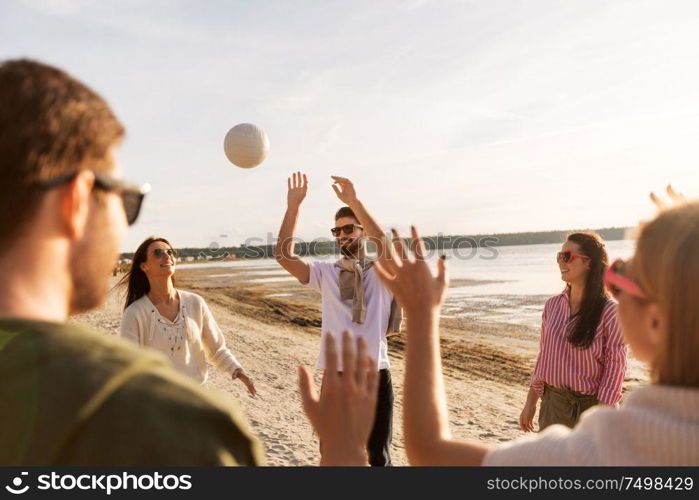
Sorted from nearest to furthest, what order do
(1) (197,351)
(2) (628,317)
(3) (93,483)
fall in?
(3) (93,483) < (2) (628,317) < (1) (197,351)

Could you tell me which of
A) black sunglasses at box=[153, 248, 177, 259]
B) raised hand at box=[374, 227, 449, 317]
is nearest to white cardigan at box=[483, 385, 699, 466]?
raised hand at box=[374, 227, 449, 317]

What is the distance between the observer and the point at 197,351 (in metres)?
4.88

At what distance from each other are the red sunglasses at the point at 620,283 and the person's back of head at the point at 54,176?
1.45 meters

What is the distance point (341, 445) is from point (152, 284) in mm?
3799

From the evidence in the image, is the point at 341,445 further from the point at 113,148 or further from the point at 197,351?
the point at 197,351

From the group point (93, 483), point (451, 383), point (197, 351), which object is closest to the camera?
point (93, 483)

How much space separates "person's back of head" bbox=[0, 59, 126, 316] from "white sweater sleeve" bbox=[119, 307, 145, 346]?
3.43 meters

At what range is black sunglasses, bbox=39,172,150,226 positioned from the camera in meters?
1.30

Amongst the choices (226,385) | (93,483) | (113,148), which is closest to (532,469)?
(93,483)

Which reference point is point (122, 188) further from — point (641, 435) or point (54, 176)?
point (641, 435)

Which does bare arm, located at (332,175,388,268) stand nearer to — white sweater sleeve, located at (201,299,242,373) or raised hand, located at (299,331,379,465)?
white sweater sleeve, located at (201,299,242,373)

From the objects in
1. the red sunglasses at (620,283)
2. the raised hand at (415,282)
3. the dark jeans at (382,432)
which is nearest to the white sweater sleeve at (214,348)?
the dark jeans at (382,432)

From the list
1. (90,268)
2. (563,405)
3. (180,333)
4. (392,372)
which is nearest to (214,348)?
(180,333)

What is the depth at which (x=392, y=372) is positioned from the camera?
40.7 feet
